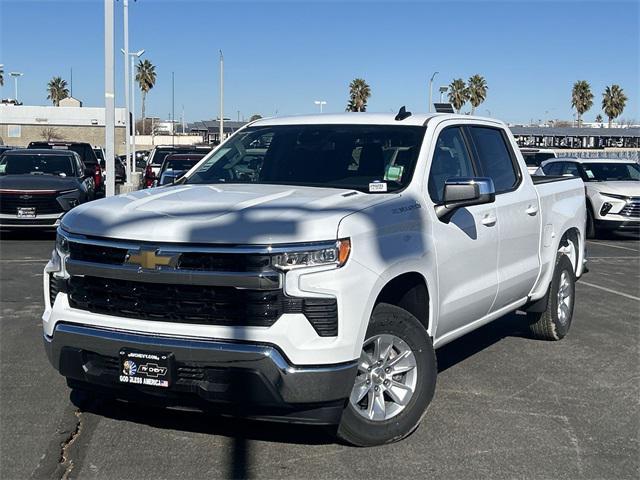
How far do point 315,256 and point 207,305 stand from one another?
62 centimetres

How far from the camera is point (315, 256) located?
427cm

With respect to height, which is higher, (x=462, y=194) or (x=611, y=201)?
(x=462, y=194)

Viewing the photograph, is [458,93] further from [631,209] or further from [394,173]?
[394,173]

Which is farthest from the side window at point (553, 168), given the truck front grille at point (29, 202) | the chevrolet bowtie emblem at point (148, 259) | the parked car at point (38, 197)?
the chevrolet bowtie emblem at point (148, 259)

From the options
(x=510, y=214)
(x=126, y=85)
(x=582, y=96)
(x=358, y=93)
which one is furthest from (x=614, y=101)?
(x=510, y=214)

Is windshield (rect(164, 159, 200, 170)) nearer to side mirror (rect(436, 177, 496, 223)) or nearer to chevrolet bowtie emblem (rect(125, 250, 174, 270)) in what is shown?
side mirror (rect(436, 177, 496, 223))

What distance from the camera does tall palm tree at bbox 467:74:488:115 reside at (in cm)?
7200

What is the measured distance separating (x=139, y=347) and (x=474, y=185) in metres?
2.35

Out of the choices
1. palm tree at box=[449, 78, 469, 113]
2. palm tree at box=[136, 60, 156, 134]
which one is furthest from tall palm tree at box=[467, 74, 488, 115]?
palm tree at box=[136, 60, 156, 134]

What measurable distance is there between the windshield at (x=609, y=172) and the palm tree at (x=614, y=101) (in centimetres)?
6933

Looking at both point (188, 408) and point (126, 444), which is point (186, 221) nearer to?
point (188, 408)

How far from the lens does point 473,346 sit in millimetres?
7504

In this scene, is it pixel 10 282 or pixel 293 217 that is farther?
pixel 10 282

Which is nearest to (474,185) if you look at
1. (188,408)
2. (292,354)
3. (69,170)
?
(292,354)
